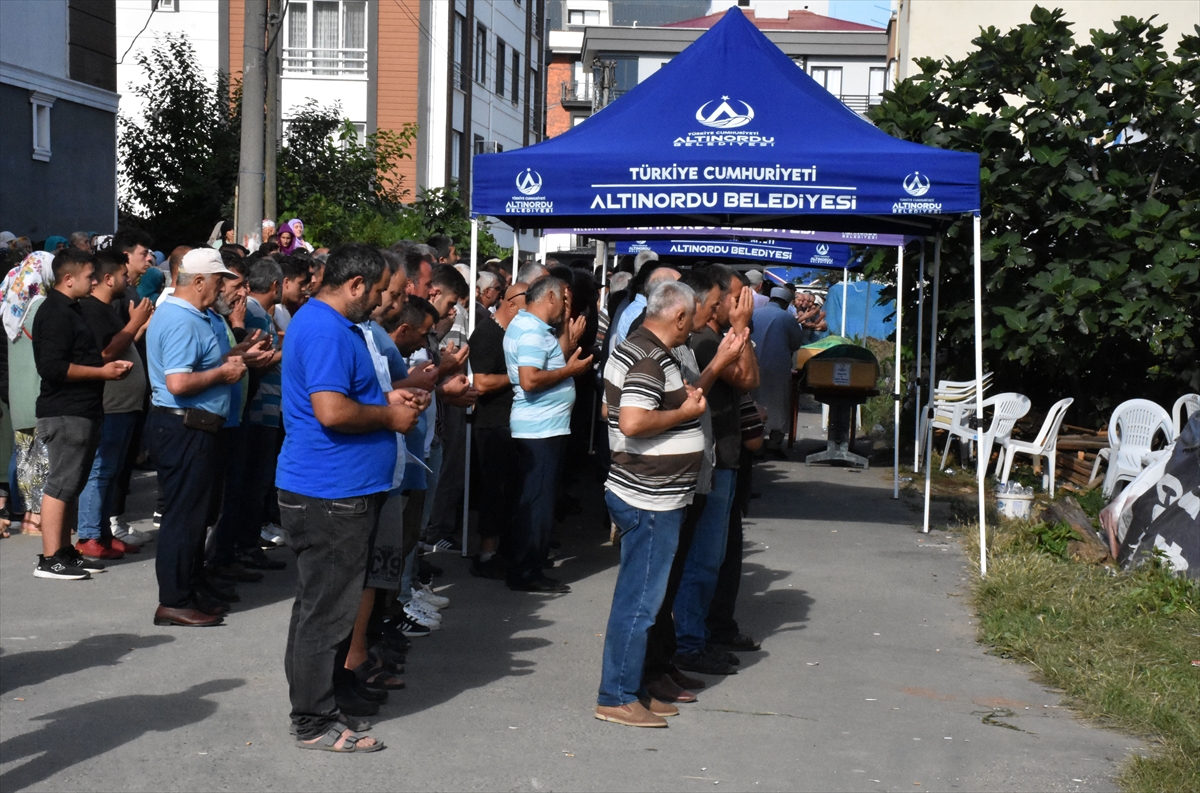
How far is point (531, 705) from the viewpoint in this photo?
6.06 metres

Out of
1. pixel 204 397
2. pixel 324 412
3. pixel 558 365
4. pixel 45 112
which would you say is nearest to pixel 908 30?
pixel 45 112

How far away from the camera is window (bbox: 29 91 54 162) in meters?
17.7

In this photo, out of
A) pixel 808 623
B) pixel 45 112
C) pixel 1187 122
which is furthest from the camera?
pixel 45 112

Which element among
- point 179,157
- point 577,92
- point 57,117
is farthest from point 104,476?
point 577,92

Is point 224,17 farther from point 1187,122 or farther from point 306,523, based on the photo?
point 306,523

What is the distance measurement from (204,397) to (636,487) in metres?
2.71

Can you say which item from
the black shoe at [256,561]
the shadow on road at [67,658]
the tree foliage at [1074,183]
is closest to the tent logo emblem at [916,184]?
the tree foliage at [1074,183]

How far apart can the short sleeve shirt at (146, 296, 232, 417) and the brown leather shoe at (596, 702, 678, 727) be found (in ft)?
9.12

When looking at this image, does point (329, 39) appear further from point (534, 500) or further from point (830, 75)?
point (534, 500)

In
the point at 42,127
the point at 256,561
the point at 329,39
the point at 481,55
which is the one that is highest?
the point at 481,55

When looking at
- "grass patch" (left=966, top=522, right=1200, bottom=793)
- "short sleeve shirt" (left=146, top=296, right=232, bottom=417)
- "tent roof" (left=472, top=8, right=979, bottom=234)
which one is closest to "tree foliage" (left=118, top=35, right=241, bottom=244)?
"tent roof" (left=472, top=8, right=979, bottom=234)

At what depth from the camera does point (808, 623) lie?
7.79m

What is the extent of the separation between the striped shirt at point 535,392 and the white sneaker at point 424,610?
1.30 m

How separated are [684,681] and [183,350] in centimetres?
311
